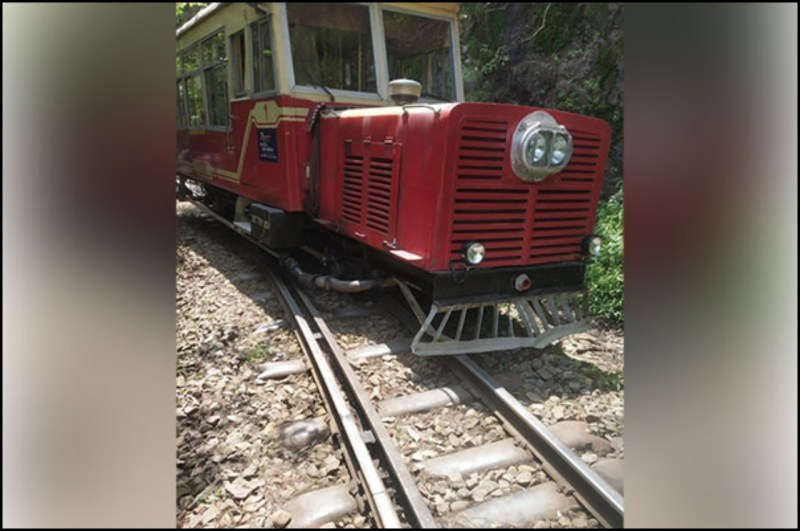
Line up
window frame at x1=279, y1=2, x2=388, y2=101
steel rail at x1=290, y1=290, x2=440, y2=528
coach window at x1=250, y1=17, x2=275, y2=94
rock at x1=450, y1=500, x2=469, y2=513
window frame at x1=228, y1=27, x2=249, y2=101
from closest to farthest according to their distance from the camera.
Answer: steel rail at x1=290, y1=290, x2=440, y2=528 < rock at x1=450, y1=500, x2=469, y2=513 < window frame at x1=279, y1=2, x2=388, y2=101 < coach window at x1=250, y1=17, x2=275, y2=94 < window frame at x1=228, y1=27, x2=249, y2=101

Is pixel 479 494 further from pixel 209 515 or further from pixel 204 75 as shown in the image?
pixel 204 75

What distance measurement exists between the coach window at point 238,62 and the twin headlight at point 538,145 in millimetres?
3761

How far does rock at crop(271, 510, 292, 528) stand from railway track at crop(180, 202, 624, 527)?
0.01 m

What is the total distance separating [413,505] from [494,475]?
0.55 metres

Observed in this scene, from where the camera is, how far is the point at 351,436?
2793mm

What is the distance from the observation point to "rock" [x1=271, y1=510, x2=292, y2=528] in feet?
7.52

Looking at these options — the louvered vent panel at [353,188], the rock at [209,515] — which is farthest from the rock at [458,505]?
the louvered vent panel at [353,188]

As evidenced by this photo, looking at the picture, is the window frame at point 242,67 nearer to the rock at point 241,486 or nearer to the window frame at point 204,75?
the window frame at point 204,75

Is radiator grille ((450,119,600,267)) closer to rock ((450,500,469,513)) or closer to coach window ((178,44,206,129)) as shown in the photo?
rock ((450,500,469,513))

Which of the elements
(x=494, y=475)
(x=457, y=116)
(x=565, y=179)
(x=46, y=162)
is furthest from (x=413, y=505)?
(x=565, y=179)

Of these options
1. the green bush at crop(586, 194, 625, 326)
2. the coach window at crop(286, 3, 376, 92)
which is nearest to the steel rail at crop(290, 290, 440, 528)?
the green bush at crop(586, 194, 625, 326)

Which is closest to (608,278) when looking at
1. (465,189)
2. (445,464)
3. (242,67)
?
(465,189)

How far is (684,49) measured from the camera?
1.04 m

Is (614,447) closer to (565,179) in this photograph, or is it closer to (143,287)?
(565,179)
